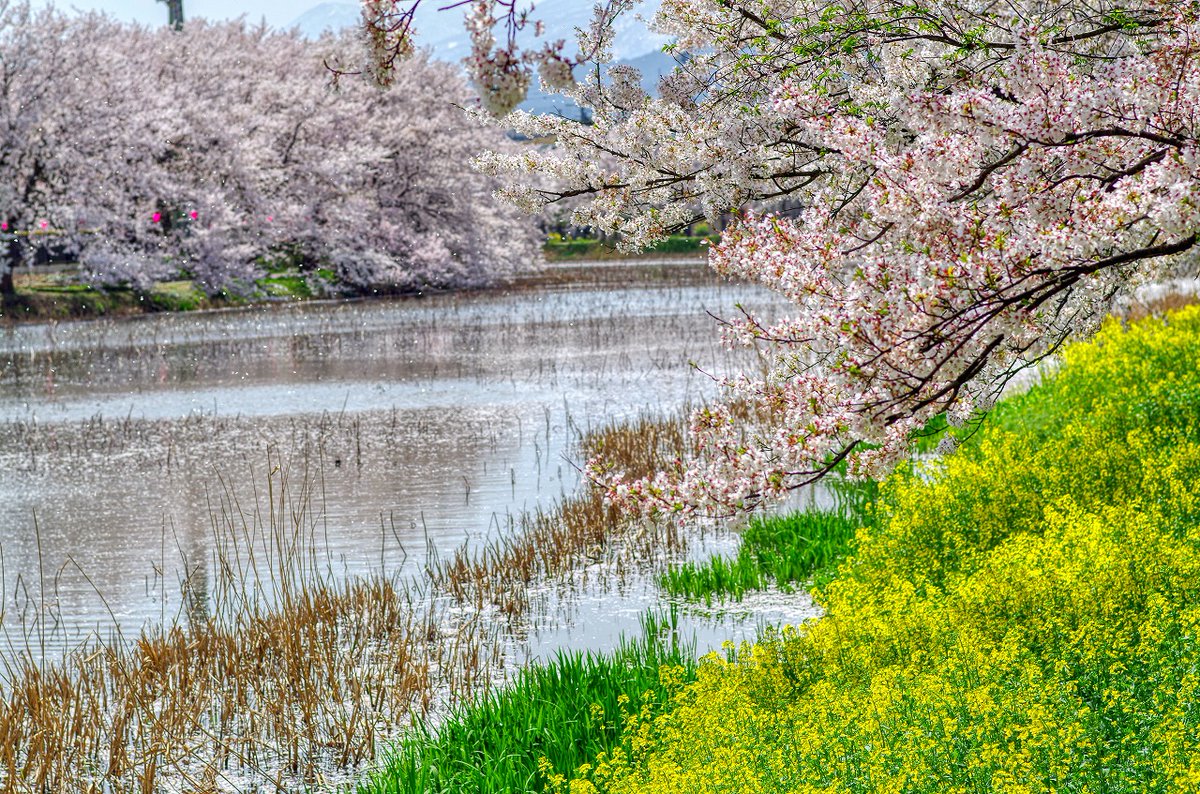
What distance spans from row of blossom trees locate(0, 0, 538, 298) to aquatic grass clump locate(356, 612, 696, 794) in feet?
113

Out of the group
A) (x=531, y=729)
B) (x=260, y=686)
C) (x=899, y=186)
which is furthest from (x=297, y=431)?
(x=899, y=186)

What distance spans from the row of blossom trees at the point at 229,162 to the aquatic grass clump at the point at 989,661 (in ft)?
114

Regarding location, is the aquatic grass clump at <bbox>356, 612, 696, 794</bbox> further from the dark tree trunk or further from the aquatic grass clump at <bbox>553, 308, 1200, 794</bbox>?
the dark tree trunk

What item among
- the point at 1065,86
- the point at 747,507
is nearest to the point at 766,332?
the point at 747,507

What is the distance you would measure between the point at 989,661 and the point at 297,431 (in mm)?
14368

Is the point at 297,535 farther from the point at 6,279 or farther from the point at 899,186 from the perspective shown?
the point at 6,279

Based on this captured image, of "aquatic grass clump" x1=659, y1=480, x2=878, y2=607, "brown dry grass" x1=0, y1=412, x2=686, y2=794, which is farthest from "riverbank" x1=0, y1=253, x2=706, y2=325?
"aquatic grass clump" x1=659, y1=480, x2=878, y2=607

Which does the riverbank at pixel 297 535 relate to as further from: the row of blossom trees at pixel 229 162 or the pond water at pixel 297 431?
the row of blossom trees at pixel 229 162

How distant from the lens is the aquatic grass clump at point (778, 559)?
32.0 ft

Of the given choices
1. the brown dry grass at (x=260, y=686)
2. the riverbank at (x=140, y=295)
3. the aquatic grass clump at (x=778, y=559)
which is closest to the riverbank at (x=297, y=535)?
the brown dry grass at (x=260, y=686)

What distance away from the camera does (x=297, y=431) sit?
18.3 metres

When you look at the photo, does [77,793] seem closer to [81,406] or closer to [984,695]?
[984,695]

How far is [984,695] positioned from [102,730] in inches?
206

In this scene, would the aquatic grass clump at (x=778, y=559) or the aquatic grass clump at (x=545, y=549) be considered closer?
the aquatic grass clump at (x=778, y=559)
